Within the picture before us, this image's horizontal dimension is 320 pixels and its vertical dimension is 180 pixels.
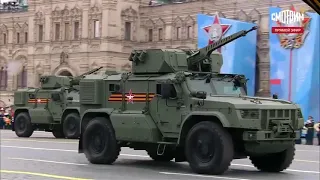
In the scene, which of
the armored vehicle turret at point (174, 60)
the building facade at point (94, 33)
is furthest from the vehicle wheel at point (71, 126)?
the building facade at point (94, 33)

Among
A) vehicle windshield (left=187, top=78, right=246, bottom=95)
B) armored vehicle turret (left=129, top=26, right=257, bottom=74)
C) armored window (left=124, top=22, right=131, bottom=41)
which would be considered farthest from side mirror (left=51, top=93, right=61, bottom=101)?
armored window (left=124, top=22, right=131, bottom=41)

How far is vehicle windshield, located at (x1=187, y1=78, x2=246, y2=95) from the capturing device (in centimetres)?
1418

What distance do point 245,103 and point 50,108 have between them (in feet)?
55.1

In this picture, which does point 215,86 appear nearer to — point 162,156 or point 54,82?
point 162,156

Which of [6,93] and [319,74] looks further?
[6,93]

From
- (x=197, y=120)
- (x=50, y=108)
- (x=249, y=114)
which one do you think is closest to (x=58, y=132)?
(x=50, y=108)

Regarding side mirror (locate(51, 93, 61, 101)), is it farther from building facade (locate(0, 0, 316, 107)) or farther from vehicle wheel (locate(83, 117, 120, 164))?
building facade (locate(0, 0, 316, 107))

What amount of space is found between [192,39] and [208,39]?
5638mm

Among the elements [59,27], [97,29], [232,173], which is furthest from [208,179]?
[59,27]

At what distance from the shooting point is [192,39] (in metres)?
52.3

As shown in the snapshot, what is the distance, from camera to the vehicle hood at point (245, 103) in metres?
13.0

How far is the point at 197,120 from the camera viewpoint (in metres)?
13.8

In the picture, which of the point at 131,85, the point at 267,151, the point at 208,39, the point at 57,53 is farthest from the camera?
the point at 57,53

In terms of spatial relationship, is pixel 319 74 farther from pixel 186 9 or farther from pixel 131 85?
pixel 131 85
